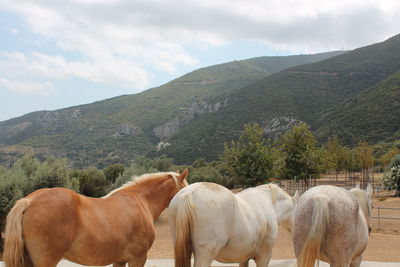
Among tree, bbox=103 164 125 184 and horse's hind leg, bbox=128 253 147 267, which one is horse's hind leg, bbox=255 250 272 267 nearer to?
horse's hind leg, bbox=128 253 147 267

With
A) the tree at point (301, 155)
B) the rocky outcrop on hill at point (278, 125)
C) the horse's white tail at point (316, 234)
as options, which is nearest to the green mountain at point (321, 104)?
the rocky outcrop on hill at point (278, 125)

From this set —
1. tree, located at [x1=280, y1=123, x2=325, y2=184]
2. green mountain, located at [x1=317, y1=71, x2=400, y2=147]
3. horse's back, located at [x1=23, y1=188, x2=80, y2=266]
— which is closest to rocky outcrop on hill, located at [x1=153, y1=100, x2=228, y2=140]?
green mountain, located at [x1=317, y1=71, x2=400, y2=147]

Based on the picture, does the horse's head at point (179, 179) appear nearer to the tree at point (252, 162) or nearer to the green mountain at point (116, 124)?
the tree at point (252, 162)

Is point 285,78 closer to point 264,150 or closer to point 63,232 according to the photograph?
point 264,150

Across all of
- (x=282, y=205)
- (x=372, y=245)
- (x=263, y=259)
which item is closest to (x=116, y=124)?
(x=372, y=245)

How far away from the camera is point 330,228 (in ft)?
13.4

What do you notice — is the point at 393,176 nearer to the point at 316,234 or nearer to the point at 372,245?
the point at 372,245

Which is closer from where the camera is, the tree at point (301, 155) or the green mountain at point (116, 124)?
the tree at point (301, 155)

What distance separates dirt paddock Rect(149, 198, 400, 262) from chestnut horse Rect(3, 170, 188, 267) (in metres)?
5.81

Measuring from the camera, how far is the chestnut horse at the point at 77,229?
3.63 m

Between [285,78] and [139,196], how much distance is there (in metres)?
86.6

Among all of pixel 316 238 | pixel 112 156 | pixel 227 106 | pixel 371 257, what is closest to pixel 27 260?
pixel 316 238

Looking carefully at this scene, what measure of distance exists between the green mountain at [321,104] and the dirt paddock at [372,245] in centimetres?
4077

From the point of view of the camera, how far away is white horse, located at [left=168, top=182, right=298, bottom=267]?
4305 millimetres
